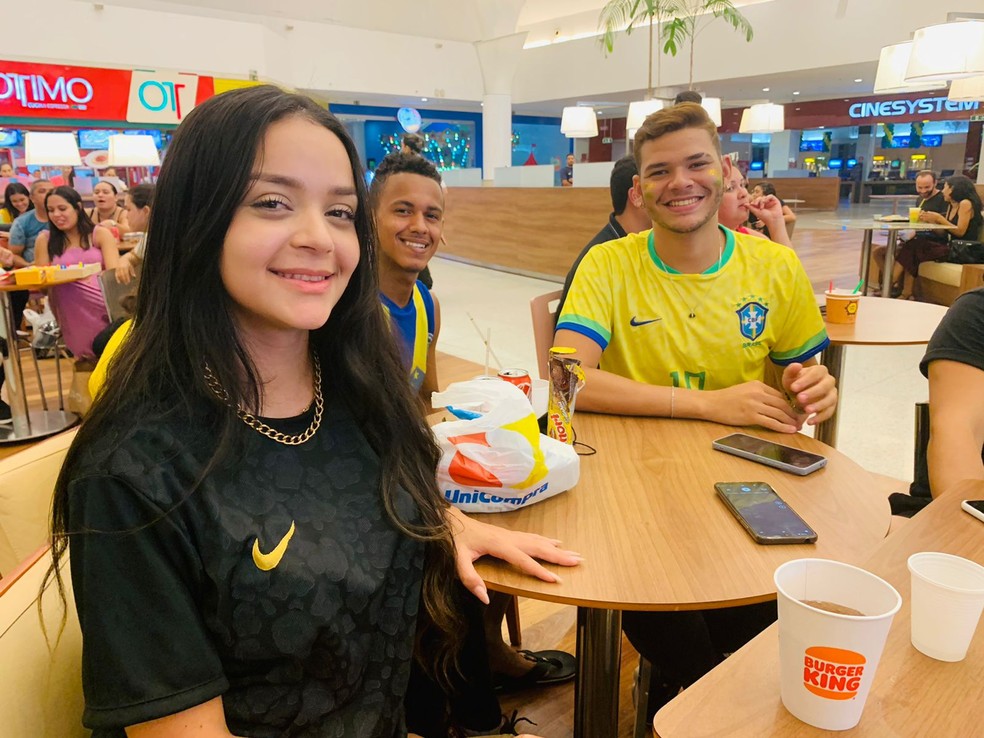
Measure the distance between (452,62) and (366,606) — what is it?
14.9 metres

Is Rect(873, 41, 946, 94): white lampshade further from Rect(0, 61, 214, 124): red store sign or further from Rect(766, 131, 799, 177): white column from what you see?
Rect(766, 131, 799, 177): white column

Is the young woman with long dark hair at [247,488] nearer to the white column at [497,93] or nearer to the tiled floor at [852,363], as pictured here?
the tiled floor at [852,363]

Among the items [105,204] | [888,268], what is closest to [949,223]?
[888,268]

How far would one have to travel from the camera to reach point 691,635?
143 cm

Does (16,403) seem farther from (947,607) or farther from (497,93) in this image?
(497,93)

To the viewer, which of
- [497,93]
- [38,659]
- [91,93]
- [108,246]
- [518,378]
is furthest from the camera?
[497,93]

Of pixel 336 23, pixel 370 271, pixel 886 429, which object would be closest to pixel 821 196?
Result: pixel 336 23

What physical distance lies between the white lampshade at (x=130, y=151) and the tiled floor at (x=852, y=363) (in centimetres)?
332

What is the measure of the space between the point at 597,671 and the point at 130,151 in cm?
713

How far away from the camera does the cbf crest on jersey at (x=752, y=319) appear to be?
1906 millimetres

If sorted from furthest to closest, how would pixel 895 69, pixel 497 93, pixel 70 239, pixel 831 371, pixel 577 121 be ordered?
pixel 497 93
pixel 577 121
pixel 895 69
pixel 70 239
pixel 831 371

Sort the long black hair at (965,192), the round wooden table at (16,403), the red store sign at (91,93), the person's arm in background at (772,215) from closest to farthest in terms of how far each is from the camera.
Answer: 1. the person's arm in background at (772,215)
2. the round wooden table at (16,403)
3. the long black hair at (965,192)
4. the red store sign at (91,93)

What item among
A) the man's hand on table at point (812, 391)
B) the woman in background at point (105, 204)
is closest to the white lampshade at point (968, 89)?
the man's hand on table at point (812, 391)

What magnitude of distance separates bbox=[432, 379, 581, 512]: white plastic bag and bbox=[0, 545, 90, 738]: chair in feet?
1.92
